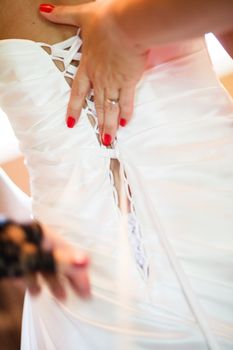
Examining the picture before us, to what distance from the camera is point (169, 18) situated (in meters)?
0.41

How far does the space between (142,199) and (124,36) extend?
23 centimetres

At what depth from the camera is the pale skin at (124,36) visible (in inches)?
15.9

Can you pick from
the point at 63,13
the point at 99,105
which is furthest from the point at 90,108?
the point at 63,13

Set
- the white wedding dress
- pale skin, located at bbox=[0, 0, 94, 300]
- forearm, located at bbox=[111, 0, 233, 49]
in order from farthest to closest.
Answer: the white wedding dress, forearm, located at bbox=[111, 0, 233, 49], pale skin, located at bbox=[0, 0, 94, 300]

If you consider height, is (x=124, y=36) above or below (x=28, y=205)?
above

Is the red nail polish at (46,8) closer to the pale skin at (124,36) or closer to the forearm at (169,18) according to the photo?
the pale skin at (124,36)

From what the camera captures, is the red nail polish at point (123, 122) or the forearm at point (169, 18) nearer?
the forearm at point (169, 18)

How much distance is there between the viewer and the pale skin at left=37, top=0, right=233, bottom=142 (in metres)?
0.40

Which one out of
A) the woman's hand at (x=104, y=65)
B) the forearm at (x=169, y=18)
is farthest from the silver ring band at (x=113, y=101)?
the forearm at (x=169, y=18)

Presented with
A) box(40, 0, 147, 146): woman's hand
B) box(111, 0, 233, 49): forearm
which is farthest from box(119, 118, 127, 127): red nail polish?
box(111, 0, 233, 49): forearm

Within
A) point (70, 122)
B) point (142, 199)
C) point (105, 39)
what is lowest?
point (142, 199)

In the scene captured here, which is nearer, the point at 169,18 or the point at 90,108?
the point at 169,18

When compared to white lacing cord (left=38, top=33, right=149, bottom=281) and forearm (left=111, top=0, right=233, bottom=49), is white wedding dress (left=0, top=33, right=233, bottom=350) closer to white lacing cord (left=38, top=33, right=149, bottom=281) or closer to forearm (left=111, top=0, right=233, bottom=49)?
white lacing cord (left=38, top=33, right=149, bottom=281)

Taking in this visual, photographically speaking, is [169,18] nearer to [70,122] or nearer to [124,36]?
[124,36]
